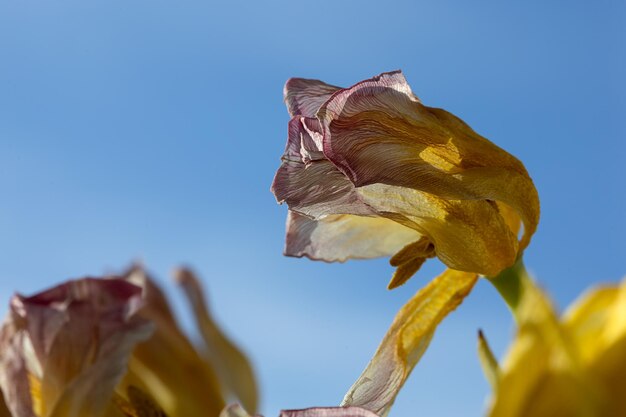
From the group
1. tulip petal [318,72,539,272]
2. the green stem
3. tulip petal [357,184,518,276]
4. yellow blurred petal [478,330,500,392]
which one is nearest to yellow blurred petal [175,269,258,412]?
yellow blurred petal [478,330,500,392]

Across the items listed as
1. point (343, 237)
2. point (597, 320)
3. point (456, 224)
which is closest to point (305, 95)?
point (456, 224)

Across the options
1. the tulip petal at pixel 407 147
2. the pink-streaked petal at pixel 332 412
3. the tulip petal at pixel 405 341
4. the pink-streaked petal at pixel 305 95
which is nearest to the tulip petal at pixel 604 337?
the pink-streaked petal at pixel 332 412

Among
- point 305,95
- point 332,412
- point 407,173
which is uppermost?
point 305,95

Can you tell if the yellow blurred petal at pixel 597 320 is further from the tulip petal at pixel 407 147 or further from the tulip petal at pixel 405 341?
the tulip petal at pixel 405 341

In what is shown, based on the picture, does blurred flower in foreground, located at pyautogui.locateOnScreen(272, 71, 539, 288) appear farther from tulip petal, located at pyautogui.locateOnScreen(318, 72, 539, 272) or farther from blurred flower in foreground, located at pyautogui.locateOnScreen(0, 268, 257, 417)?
blurred flower in foreground, located at pyautogui.locateOnScreen(0, 268, 257, 417)

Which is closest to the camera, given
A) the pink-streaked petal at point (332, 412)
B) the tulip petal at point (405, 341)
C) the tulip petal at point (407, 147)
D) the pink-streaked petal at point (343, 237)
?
the pink-streaked petal at point (332, 412)

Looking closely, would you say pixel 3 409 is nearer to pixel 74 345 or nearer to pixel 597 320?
pixel 74 345

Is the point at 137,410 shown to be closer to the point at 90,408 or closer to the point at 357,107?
the point at 90,408
